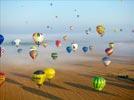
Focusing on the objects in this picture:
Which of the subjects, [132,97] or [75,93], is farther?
[75,93]

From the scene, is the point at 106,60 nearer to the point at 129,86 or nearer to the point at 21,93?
the point at 129,86

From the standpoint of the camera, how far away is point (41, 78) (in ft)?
123

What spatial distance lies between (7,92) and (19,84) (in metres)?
4.29

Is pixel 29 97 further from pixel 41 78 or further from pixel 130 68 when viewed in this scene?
pixel 130 68

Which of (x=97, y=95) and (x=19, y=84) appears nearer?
(x=97, y=95)

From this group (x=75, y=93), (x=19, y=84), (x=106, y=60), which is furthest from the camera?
(x=106, y=60)

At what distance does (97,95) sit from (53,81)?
10.1 meters

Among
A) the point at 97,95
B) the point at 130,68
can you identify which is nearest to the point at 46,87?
the point at 97,95

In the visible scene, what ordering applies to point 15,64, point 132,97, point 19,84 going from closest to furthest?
point 132,97, point 19,84, point 15,64

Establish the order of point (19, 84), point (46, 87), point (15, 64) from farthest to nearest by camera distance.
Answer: point (15, 64) < point (19, 84) < point (46, 87)

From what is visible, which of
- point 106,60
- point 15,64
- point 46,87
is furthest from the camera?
point 15,64

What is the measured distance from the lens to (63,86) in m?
43.0

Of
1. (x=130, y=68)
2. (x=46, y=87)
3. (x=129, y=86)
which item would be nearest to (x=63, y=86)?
(x=46, y=87)

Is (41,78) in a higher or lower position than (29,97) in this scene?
higher
